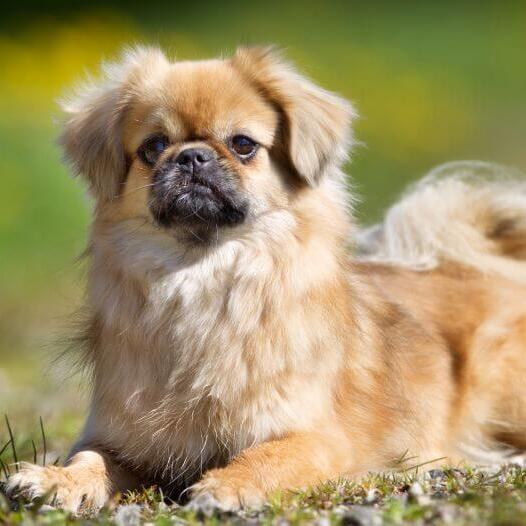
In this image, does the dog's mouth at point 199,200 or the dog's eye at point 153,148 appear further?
the dog's eye at point 153,148

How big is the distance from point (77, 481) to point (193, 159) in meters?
1.13

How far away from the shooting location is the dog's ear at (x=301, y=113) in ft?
12.4

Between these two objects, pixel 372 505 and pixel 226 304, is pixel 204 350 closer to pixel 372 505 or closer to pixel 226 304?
pixel 226 304

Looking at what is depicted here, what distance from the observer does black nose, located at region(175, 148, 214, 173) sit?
3580 millimetres

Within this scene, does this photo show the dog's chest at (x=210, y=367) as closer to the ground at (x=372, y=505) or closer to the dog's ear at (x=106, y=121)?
the ground at (x=372, y=505)

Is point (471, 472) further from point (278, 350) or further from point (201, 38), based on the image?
point (201, 38)

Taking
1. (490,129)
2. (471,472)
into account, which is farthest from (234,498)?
(490,129)

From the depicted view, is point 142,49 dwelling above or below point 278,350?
above

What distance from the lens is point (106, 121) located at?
3.89m

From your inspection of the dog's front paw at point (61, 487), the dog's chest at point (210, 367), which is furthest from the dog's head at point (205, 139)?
the dog's front paw at point (61, 487)

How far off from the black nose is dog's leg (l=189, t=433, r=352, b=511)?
96cm

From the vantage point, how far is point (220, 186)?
3.59 m

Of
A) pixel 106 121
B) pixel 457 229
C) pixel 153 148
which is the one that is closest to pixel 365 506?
pixel 153 148

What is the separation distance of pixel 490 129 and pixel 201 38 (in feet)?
11.4
